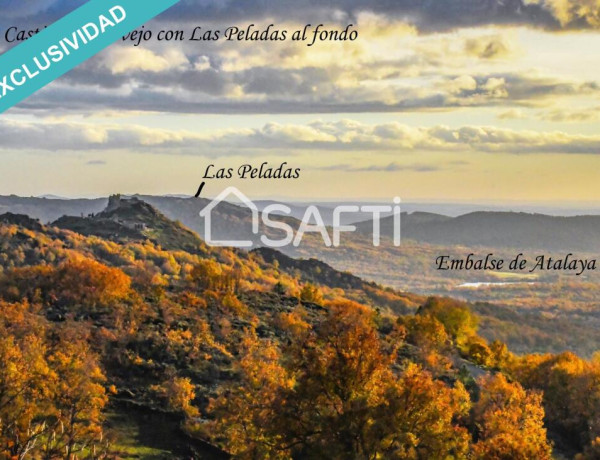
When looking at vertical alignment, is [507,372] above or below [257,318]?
below

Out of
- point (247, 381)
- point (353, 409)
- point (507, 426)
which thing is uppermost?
point (353, 409)

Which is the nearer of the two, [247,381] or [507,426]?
[507,426]

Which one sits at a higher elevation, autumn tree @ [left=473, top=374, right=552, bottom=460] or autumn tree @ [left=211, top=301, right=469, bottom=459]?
autumn tree @ [left=211, top=301, right=469, bottom=459]

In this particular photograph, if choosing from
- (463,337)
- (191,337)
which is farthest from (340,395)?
(463,337)

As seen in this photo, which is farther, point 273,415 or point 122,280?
point 122,280

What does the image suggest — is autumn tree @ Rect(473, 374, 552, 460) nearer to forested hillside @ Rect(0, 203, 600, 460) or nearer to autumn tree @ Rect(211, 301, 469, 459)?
forested hillside @ Rect(0, 203, 600, 460)

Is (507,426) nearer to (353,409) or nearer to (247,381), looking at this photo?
(353,409)

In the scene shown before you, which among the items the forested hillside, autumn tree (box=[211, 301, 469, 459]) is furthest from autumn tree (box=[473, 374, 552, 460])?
autumn tree (box=[211, 301, 469, 459])

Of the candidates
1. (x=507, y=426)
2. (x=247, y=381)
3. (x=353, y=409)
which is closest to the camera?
(x=353, y=409)

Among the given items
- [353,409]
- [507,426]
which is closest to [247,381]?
[507,426]

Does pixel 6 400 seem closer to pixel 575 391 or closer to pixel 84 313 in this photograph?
pixel 84 313

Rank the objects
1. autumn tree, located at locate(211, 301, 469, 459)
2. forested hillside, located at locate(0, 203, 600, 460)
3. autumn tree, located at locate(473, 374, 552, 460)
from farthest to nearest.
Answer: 1. autumn tree, located at locate(473, 374, 552, 460)
2. forested hillside, located at locate(0, 203, 600, 460)
3. autumn tree, located at locate(211, 301, 469, 459)
